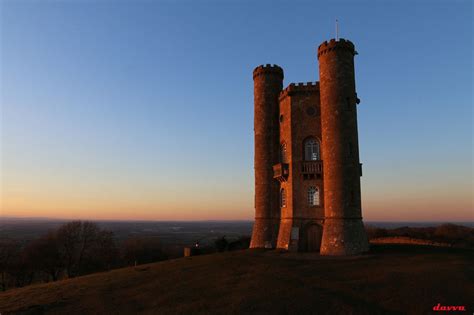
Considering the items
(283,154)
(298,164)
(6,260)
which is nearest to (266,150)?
(283,154)

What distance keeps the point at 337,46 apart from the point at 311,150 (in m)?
10.4

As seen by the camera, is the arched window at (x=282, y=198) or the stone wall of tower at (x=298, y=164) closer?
the stone wall of tower at (x=298, y=164)

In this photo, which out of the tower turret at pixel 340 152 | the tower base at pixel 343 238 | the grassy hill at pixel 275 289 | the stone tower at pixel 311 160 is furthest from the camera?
the stone tower at pixel 311 160

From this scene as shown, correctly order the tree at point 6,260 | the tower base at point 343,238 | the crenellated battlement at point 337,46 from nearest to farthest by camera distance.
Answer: the tower base at point 343,238, the crenellated battlement at point 337,46, the tree at point 6,260

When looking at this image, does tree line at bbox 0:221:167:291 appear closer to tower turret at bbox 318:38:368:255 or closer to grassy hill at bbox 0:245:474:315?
grassy hill at bbox 0:245:474:315

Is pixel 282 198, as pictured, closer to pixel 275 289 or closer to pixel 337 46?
pixel 337 46

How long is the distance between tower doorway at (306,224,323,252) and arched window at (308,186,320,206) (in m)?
2.15

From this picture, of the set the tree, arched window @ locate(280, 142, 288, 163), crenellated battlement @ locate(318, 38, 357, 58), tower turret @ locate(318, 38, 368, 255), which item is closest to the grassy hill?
tower turret @ locate(318, 38, 368, 255)

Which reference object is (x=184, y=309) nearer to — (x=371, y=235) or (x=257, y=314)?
(x=257, y=314)

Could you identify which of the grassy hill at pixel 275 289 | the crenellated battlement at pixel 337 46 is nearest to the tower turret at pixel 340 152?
the crenellated battlement at pixel 337 46

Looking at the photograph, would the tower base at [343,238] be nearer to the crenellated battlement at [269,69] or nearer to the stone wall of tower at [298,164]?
the stone wall of tower at [298,164]

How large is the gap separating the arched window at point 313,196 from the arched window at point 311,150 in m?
3.10

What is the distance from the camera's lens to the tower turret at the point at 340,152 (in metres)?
30.3

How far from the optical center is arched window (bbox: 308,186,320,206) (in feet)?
112
